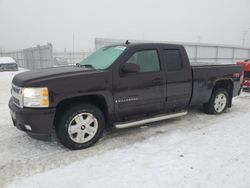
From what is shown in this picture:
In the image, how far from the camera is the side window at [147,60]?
419 cm

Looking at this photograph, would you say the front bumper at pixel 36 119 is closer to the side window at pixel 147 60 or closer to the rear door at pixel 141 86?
the rear door at pixel 141 86

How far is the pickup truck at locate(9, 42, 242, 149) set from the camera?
3361 millimetres

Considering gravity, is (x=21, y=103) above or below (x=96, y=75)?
below

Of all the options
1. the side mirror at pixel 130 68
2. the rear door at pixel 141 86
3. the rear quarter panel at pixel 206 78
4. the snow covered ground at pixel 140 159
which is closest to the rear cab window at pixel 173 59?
the rear door at pixel 141 86

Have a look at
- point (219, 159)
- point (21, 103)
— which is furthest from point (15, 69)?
point (219, 159)

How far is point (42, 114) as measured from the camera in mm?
3332

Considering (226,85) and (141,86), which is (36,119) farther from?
(226,85)

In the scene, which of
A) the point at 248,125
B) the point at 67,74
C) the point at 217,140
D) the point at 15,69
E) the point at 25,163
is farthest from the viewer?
the point at 15,69

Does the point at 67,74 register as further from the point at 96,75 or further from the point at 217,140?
the point at 217,140

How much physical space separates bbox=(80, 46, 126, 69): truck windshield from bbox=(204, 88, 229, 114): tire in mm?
2735

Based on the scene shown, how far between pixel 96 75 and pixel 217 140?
2.46 metres

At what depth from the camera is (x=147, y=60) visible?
4320 millimetres

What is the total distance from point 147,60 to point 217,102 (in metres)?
2.44

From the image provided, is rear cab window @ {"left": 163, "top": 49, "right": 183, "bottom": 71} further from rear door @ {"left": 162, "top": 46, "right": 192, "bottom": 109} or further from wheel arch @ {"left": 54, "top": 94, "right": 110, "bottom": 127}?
wheel arch @ {"left": 54, "top": 94, "right": 110, "bottom": 127}
